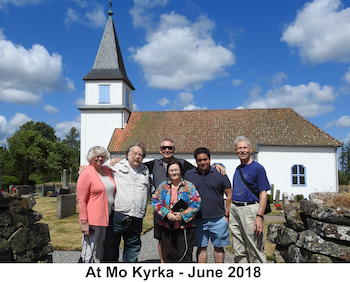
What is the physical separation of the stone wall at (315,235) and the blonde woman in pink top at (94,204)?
3.11 metres

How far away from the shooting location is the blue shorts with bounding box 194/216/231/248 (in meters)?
4.26

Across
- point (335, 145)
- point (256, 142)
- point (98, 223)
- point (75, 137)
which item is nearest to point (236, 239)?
point (98, 223)

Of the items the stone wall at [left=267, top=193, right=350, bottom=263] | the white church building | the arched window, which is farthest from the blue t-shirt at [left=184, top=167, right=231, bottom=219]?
the arched window

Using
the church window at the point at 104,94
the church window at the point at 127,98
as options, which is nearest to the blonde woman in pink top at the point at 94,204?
the church window at the point at 104,94

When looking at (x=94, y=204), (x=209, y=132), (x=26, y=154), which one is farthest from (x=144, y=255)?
(x=26, y=154)

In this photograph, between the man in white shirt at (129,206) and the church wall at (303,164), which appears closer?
the man in white shirt at (129,206)

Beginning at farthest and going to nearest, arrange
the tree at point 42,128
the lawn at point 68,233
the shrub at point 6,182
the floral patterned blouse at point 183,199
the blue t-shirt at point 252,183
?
the tree at point 42,128
the shrub at point 6,182
the lawn at point 68,233
the blue t-shirt at point 252,183
the floral patterned blouse at point 183,199

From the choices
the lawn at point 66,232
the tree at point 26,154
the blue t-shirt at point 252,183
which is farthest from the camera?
the tree at point 26,154

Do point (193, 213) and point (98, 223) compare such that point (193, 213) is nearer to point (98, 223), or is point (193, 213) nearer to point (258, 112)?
point (98, 223)

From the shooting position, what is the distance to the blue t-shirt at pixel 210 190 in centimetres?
423

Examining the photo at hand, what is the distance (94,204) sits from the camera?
4.09 meters

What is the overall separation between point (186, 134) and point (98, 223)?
64.0ft

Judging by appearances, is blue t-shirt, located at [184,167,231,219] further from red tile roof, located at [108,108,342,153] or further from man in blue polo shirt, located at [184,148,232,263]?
red tile roof, located at [108,108,342,153]

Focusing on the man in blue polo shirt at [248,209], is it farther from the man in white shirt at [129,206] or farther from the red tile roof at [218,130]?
the red tile roof at [218,130]
